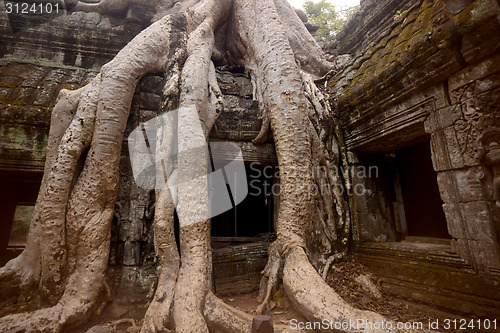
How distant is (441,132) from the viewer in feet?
7.23

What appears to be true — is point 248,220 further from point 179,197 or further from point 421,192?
point 179,197

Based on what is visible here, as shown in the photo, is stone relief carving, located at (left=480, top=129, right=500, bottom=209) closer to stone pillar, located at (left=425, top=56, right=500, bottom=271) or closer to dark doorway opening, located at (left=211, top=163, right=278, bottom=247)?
stone pillar, located at (left=425, top=56, right=500, bottom=271)

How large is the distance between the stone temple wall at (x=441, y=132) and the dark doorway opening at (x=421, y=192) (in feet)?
3.38

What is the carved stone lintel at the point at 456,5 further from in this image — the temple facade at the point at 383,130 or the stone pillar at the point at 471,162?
the stone pillar at the point at 471,162

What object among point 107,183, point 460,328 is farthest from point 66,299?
point 460,328

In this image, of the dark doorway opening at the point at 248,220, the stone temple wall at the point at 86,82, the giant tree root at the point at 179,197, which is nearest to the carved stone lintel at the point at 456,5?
the giant tree root at the point at 179,197

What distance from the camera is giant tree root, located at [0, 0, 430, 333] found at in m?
1.93

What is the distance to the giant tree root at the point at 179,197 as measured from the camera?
6.32ft

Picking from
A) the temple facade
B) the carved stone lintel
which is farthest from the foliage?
the carved stone lintel

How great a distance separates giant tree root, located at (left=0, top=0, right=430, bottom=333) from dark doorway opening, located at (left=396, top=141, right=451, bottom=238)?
1.81m

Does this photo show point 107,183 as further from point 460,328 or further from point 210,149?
point 460,328

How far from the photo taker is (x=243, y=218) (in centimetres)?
604

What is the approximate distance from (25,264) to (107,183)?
0.94 metres

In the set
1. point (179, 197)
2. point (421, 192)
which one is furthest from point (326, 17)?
point (179, 197)
